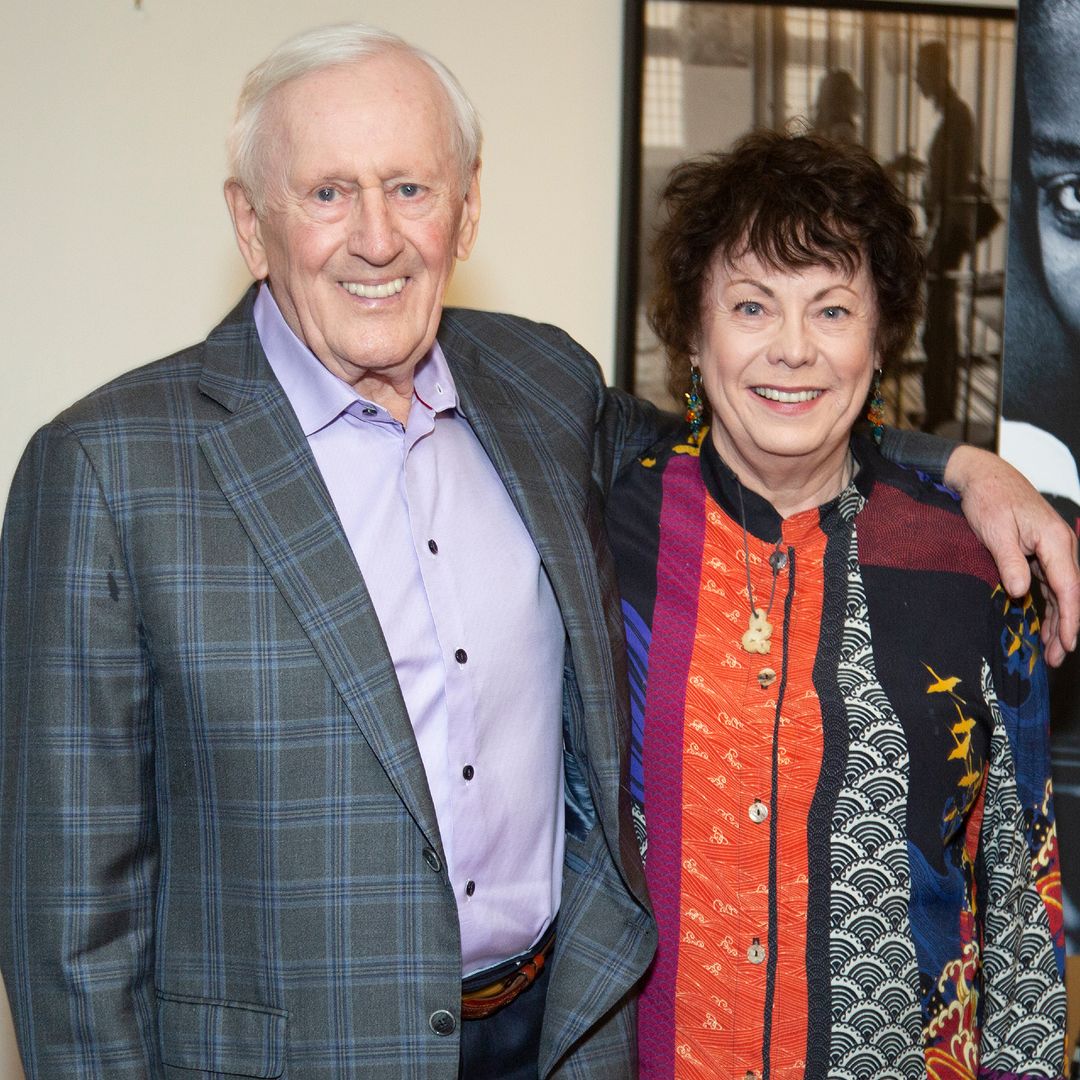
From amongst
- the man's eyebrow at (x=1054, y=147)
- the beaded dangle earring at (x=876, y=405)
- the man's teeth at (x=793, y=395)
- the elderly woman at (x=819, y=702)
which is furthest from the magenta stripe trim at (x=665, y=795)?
the man's eyebrow at (x=1054, y=147)

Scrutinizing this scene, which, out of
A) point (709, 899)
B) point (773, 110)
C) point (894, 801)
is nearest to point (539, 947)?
point (709, 899)

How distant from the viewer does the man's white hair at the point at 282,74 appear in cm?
152

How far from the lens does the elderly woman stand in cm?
169

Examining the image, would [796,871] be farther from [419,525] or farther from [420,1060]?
[419,525]

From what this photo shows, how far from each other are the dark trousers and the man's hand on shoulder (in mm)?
814

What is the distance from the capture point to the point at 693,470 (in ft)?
6.27

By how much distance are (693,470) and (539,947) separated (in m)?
0.70

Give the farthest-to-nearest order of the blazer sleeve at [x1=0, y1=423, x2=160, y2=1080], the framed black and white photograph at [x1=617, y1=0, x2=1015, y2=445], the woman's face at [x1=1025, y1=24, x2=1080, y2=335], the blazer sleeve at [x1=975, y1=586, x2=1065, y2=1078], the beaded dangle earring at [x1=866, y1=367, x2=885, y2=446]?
the framed black and white photograph at [x1=617, y1=0, x2=1015, y2=445], the woman's face at [x1=1025, y1=24, x2=1080, y2=335], the beaded dangle earring at [x1=866, y1=367, x2=885, y2=446], the blazer sleeve at [x1=975, y1=586, x2=1065, y2=1078], the blazer sleeve at [x1=0, y1=423, x2=160, y2=1080]

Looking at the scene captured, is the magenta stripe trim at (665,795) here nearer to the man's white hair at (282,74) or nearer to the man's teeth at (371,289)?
the man's teeth at (371,289)

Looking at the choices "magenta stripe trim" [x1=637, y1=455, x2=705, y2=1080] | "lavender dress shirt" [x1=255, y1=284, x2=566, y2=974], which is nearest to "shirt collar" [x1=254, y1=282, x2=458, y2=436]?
"lavender dress shirt" [x1=255, y1=284, x2=566, y2=974]

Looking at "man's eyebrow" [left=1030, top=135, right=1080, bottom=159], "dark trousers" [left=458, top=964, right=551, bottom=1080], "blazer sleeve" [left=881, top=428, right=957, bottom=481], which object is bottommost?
"dark trousers" [left=458, top=964, right=551, bottom=1080]

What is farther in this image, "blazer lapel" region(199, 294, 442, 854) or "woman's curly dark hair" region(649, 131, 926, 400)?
"woman's curly dark hair" region(649, 131, 926, 400)

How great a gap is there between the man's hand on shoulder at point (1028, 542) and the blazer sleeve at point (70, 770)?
1.11 metres

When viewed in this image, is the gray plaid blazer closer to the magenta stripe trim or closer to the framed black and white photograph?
the magenta stripe trim
